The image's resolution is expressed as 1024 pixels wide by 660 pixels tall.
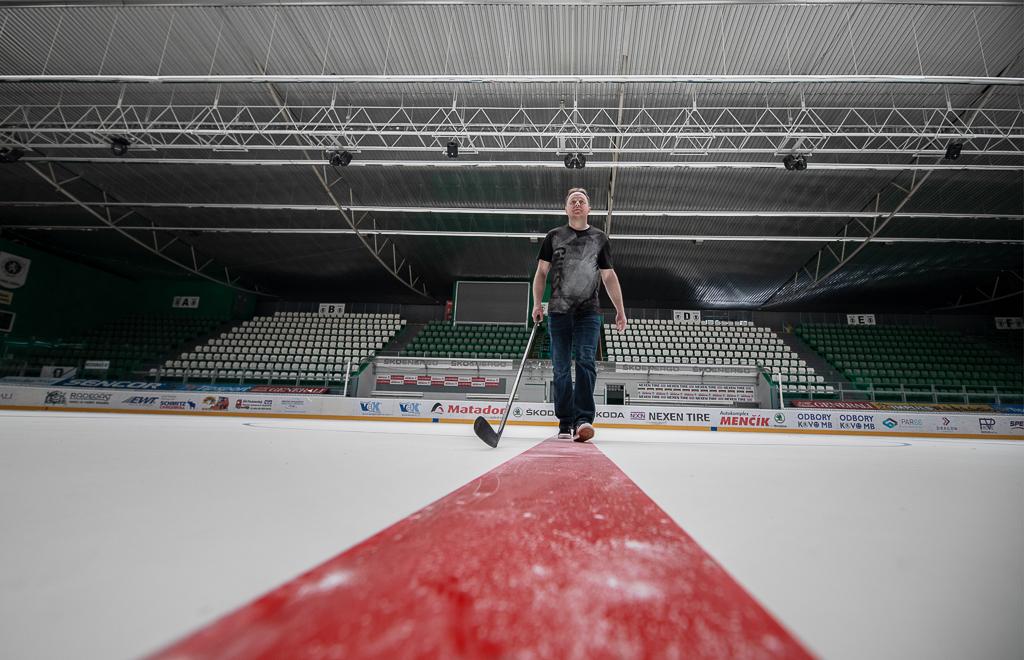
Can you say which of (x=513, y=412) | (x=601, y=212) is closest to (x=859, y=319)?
(x=601, y=212)

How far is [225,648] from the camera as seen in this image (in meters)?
0.22

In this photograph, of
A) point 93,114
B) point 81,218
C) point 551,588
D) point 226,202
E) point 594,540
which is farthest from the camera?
point 81,218

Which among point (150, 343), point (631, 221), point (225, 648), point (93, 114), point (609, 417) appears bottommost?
point (609, 417)

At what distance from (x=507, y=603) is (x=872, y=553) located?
0.43 metres

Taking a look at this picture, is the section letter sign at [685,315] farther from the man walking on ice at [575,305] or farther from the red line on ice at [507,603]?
the red line on ice at [507,603]

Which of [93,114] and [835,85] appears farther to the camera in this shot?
[93,114]

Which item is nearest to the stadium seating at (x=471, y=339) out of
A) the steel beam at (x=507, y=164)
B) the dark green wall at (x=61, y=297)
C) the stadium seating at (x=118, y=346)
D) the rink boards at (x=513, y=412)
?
the rink boards at (x=513, y=412)

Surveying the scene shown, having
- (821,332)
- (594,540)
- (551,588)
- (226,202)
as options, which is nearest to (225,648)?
(551,588)

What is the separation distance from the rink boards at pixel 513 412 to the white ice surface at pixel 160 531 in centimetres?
538

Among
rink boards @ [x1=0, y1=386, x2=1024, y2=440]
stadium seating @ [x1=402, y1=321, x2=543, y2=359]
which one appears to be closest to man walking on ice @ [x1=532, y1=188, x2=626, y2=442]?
rink boards @ [x1=0, y1=386, x2=1024, y2=440]

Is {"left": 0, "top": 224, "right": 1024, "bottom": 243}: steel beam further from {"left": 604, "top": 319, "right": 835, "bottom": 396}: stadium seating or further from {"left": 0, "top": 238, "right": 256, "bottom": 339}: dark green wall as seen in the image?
{"left": 604, "top": 319, "right": 835, "bottom": 396}: stadium seating

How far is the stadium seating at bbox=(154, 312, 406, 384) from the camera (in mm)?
10523

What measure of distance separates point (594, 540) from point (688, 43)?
24.2 ft

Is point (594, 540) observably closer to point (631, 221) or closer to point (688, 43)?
point (688, 43)
